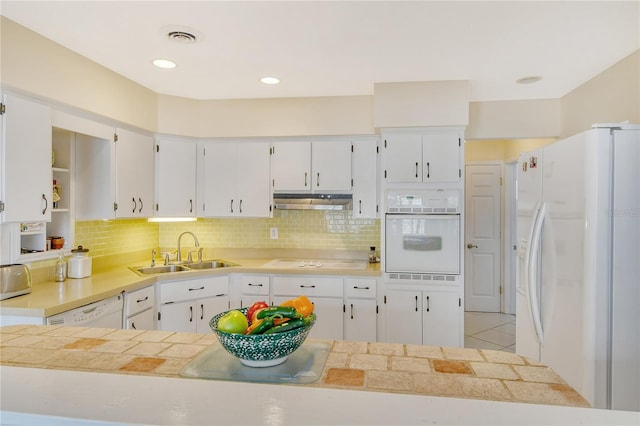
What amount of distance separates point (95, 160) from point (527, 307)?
3.32 m

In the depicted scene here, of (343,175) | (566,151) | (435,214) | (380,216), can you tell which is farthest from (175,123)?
(566,151)

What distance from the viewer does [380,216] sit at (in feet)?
11.2

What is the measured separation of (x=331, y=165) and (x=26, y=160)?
7.39 ft

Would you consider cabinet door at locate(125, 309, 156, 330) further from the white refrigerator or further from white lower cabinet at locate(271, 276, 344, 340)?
the white refrigerator

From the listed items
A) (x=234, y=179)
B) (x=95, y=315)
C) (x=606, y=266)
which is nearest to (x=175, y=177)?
(x=234, y=179)

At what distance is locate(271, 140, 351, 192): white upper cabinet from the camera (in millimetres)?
3518

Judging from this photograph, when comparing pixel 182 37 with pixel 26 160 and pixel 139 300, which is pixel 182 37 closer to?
pixel 26 160

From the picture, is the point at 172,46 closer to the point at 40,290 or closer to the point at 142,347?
the point at 40,290

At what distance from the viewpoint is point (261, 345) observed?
1.06 metres

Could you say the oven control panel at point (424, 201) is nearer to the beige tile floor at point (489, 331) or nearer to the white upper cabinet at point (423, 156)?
the white upper cabinet at point (423, 156)

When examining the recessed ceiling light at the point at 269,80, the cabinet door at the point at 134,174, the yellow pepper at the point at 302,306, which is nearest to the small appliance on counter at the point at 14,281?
the cabinet door at the point at 134,174

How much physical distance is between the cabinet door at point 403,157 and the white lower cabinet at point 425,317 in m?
0.98

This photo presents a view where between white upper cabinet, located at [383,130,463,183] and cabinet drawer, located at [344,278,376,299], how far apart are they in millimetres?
897

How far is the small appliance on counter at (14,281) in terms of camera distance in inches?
84.8
